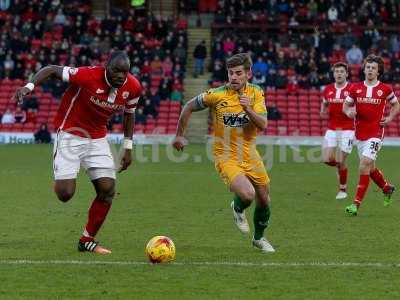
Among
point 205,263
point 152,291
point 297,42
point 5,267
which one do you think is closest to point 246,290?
point 152,291

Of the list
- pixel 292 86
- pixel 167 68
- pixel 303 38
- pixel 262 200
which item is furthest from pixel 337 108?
pixel 303 38

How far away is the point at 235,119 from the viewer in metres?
10.3

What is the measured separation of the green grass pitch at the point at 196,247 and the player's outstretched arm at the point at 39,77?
5.24ft

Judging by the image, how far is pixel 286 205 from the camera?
616 inches

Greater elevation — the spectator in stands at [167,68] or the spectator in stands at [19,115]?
the spectator in stands at [167,68]

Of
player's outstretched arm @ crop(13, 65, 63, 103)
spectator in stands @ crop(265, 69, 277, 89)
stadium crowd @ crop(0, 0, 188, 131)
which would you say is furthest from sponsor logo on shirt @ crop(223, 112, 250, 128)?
spectator in stands @ crop(265, 69, 277, 89)

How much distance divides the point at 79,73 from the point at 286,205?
6404mm

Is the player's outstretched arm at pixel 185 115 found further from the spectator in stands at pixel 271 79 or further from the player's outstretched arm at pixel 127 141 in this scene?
the spectator in stands at pixel 271 79

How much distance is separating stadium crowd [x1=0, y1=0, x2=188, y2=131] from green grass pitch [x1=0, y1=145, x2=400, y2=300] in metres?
18.7

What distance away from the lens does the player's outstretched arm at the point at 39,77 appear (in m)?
9.31

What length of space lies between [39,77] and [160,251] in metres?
2.09

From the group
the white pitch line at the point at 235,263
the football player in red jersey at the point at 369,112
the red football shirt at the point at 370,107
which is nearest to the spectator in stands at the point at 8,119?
the football player in red jersey at the point at 369,112

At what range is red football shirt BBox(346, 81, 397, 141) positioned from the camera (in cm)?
1513

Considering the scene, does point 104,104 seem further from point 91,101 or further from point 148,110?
point 148,110
